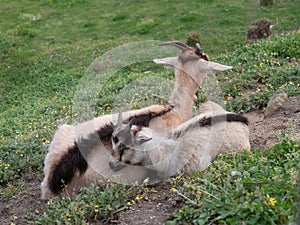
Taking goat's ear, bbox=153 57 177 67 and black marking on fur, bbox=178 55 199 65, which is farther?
goat's ear, bbox=153 57 177 67

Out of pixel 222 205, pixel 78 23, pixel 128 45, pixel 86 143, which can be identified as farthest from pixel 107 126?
pixel 78 23

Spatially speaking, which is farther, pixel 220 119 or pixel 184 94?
pixel 184 94

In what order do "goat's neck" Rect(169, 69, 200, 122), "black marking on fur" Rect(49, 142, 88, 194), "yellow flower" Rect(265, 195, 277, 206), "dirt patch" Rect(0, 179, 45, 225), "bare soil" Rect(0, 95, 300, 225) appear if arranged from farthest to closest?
1. "goat's neck" Rect(169, 69, 200, 122)
2. "black marking on fur" Rect(49, 142, 88, 194)
3. "dirt patch" Rect(0, 179, 45, 225)
4. "bare soil" Rect(0, 95, 300, 225)
5. "yellow flower" Rect(265, 195, 277, 206)

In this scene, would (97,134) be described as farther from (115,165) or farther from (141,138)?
(141,138)

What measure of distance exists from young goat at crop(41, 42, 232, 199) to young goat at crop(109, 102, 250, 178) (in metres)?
0.44

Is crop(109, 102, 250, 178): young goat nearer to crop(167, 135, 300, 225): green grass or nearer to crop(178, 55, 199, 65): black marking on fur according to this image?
crop(167, 135, 300, 225): green grass

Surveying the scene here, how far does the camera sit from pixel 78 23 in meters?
19.0

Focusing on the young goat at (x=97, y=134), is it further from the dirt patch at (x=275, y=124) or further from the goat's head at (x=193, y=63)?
the dirt patch at (x=275, y=124)

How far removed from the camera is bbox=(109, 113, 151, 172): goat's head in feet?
18.8

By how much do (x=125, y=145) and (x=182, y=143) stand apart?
890 mm

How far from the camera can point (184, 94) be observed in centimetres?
768

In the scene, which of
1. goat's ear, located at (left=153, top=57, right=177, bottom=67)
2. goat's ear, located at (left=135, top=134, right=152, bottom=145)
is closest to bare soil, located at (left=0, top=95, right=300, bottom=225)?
goat's ear, located at (left=135, top=134, right=152, bottom=145)

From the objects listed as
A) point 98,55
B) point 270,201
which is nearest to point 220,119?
point 270,201

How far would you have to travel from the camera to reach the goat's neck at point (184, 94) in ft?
24.9
